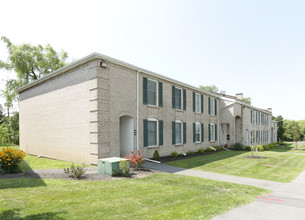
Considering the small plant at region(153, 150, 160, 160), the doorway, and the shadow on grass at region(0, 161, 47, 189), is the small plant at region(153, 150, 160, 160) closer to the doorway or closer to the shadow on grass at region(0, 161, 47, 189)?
the doorway

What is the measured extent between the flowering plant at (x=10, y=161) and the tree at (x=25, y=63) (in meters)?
23.0

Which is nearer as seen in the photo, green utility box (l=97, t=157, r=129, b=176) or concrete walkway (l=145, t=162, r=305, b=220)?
concrete walkway (l=145, t=162, r=305, b=220)

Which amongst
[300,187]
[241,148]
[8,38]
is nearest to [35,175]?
[300,187]

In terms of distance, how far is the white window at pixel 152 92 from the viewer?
15.6 metres

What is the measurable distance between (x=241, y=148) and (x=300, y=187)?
17.1m

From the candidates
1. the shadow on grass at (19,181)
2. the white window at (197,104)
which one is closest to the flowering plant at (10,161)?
the shadow on grass at (19,181)

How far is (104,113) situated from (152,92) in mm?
5077

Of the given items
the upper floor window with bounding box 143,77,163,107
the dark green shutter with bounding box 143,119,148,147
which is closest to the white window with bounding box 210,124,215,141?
the upper floor window with bounding box 143,77,163,107

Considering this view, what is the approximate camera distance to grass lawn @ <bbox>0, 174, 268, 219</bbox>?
198 inches

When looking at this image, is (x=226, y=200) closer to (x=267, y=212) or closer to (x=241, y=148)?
(x=267, y=212)

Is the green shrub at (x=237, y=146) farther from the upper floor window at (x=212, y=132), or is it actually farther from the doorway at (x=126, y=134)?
the doorway at (x=126, y=134)

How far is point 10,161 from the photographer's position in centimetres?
936

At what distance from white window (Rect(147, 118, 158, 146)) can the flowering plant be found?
27.4 feet

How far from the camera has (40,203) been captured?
5.53 meters
